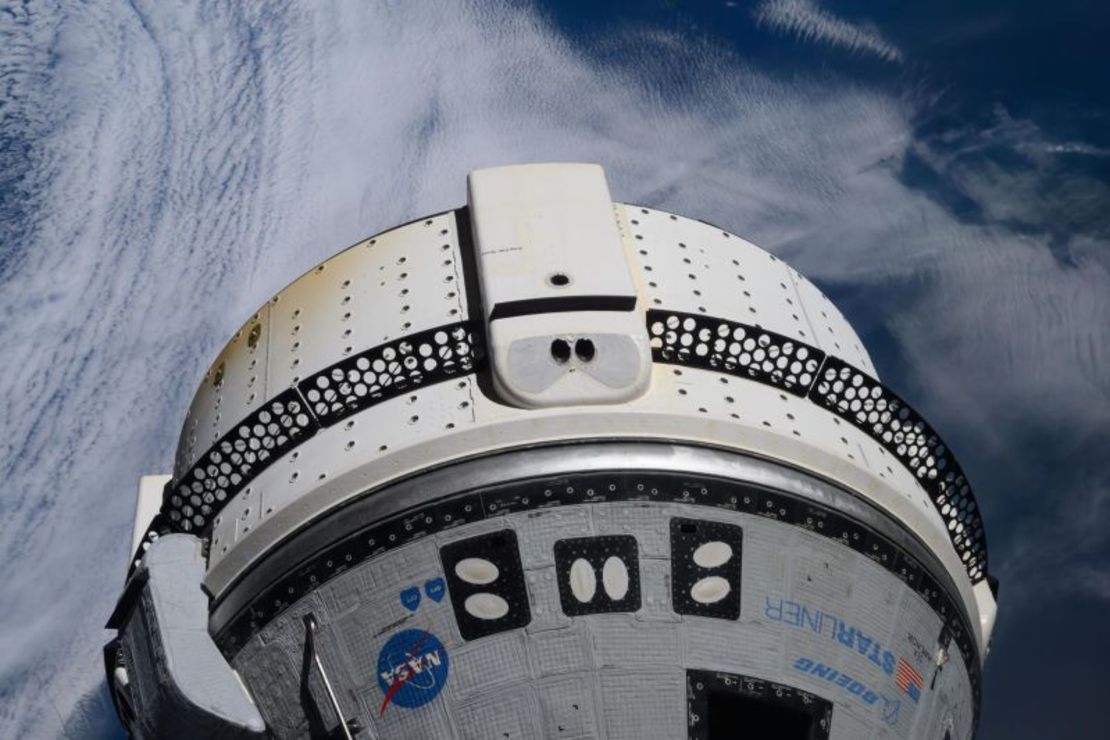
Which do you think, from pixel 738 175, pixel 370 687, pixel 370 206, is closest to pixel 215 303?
pixel 370 206

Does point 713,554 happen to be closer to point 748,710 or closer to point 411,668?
point 748,710

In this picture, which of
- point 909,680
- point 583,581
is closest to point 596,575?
point 583,581

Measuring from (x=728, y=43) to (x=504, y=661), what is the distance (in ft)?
63.0

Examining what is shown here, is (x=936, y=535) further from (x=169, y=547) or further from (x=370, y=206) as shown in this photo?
(x=370, y=206)

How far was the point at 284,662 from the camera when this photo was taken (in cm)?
962

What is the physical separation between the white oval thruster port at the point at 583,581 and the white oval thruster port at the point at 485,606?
48cm

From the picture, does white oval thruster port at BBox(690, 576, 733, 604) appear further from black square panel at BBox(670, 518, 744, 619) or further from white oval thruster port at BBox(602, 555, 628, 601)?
white oval thruster port at BBox(602, 555, 628, 601)

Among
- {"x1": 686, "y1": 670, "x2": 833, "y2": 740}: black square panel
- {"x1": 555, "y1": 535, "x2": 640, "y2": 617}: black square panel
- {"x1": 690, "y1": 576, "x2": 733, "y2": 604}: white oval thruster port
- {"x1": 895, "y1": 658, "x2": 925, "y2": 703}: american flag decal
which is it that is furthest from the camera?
{"x1": 895, "y1": 658, "x2": 925, "y2": 703}: american flag decal

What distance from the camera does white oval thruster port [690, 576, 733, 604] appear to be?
Result: 9.50 m

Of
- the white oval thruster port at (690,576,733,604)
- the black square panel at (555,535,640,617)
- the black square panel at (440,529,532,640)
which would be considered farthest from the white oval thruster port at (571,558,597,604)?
the white oval thruster port at (690,576,733,604)

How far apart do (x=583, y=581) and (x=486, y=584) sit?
64 centimetres

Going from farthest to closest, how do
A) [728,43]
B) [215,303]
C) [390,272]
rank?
[728,43], [215,303], [390,272]

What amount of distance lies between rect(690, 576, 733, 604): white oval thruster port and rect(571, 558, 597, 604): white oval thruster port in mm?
681

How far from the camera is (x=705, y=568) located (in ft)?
31.4
